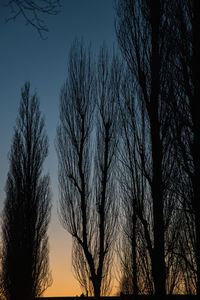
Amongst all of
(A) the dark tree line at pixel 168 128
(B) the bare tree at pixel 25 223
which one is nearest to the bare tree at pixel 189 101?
(A) the dark tree line at pixel 168 128

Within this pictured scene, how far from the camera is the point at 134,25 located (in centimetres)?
897

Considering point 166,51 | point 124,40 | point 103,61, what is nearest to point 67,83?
point 103,61

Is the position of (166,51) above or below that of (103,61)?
below

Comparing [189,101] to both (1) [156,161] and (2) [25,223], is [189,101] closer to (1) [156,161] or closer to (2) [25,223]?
(1) [156,161]

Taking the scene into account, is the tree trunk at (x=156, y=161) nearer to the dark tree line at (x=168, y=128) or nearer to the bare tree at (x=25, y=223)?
the dark tree line at (x=168, y=128)

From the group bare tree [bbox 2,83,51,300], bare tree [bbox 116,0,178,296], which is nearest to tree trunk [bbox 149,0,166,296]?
bare tree [bbox 116,0,178,296]

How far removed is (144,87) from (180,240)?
11.4ft

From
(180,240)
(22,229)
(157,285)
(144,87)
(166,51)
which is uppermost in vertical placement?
(166,51)

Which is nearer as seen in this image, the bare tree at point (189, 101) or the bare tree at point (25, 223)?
the bare tree at point (189, 101)

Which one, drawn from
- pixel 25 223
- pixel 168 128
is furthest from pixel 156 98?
pixel 25 223

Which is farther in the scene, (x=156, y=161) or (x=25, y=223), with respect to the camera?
(x=25, y=223)

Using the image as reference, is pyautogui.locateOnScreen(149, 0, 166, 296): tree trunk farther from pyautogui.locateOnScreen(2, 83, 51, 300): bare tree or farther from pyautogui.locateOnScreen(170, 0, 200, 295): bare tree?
pyautogui.locateOnScreen(2, 83, 51, 300): bare tree

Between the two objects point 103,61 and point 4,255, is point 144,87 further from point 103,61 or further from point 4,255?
point 4,255

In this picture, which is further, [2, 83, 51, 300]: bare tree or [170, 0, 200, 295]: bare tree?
[2, 83, 51, 300]: bare tree
